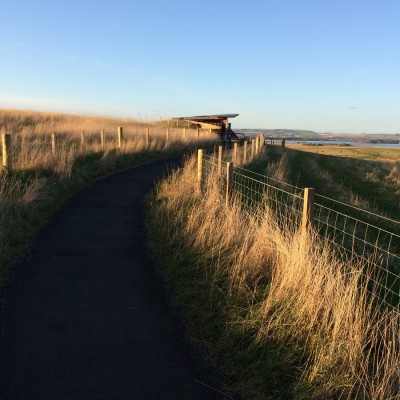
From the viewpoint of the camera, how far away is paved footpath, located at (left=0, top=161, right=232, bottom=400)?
3.05m

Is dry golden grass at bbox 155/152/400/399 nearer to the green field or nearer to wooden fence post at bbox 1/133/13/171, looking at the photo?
wooden fence post at bbox 1/133/13/171

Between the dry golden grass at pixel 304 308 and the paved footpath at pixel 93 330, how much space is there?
1.81 ft

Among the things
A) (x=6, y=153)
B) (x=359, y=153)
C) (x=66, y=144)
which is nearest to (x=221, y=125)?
(x=66, y=144)

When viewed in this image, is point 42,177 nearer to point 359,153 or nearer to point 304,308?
point 304,308

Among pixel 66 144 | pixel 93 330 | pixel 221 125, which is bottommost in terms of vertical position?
pixel 93 330

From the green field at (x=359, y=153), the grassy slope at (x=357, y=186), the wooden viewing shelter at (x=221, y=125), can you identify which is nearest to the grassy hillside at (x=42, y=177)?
the grassy slope at (x=357, y=186)

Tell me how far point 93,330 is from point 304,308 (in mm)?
2117

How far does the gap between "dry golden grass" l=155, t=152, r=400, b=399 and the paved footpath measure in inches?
21.8

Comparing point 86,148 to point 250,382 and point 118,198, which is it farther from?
point 250,382

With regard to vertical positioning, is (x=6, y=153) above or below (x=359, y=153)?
above

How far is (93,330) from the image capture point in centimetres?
385

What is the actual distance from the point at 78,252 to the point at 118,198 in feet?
13.9

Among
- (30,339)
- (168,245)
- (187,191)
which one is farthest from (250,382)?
(187,191)

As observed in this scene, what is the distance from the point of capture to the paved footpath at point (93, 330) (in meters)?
3.05
